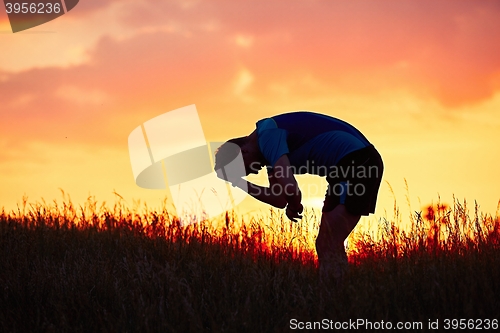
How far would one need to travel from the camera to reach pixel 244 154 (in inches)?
178

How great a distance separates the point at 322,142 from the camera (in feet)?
14.8

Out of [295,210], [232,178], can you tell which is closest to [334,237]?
[295,210]

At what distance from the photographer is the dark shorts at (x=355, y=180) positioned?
4.47 metres

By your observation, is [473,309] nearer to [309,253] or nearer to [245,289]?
[245,289]

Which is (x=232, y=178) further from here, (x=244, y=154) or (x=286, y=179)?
(x=286, y=179)

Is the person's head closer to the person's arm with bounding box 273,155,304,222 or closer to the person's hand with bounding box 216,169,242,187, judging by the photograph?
the person's hand with bounding box 216,169,242,187

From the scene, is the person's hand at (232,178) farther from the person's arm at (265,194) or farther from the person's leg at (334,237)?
the person's leg at (334,237)

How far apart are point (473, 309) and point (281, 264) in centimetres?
166

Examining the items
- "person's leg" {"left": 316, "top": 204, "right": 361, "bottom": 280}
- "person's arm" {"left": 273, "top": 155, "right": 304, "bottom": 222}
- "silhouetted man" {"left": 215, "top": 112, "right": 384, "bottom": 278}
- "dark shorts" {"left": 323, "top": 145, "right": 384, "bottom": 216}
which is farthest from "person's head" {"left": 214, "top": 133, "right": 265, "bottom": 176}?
"person's leg" {"left": 316, "top": 204, "right": 361, "bottom": 280}

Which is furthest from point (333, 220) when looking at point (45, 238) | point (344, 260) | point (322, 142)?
point (45, 238)

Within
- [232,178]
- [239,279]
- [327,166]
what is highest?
[327,166]

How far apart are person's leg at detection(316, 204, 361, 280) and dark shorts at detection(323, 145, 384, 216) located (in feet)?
0.24

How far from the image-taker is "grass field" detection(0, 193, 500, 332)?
12.0 ft

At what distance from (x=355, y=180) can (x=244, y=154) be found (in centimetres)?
91
